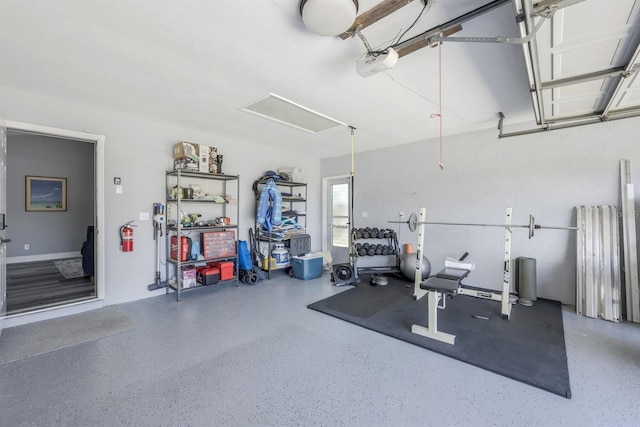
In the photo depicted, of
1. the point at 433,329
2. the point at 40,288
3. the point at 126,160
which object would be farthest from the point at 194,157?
the point at 433,329

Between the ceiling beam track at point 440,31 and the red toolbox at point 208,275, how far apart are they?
12.5 feet

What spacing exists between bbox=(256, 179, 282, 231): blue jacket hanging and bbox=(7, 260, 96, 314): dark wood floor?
103 inches

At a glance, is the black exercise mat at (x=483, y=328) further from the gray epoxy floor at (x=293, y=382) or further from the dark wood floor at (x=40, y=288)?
the dark wood floor at (x=40, y=288)

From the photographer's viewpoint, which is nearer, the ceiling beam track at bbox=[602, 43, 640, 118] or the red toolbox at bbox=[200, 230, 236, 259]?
the ceiling beam track at bbox=[602, 43, 640, 118]

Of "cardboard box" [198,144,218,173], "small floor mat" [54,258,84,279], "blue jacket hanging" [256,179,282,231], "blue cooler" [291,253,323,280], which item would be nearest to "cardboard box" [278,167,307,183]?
"blue jacket hanging" [256,179,282,231]

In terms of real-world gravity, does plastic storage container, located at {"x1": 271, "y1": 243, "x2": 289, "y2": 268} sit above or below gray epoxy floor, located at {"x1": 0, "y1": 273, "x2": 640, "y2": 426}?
above

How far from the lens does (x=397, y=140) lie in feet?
16.6

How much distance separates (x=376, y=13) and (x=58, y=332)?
4.18 m

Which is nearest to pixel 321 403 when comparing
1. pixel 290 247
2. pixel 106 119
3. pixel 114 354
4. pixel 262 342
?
pixel 262 342

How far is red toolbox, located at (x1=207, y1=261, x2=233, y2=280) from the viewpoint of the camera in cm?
439

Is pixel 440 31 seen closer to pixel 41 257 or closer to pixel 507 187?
pixel 507 187

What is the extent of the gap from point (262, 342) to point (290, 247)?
107 inches

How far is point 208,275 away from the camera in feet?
13.8

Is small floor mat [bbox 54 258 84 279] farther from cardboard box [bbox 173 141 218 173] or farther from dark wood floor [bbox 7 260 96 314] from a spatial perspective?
cardboard box [bbox 173 141 218 173]
